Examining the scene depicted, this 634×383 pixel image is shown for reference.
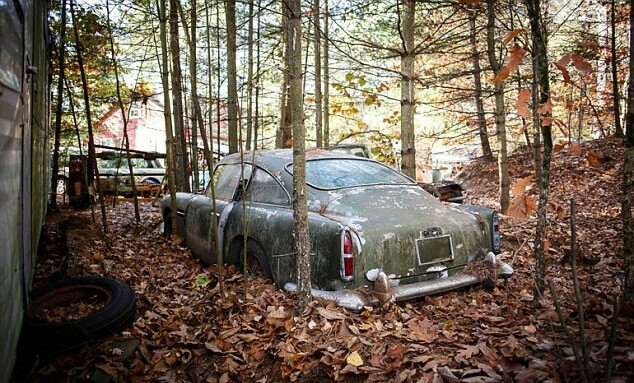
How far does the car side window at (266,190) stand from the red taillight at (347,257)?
1.00 m

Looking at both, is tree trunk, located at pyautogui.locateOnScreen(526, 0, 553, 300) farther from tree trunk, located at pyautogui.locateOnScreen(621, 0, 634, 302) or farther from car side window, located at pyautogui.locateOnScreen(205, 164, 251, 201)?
car side window, located at pyautogui.locateOnScreen(205, 164, 251, 201)

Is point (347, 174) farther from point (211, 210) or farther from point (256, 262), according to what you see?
point (211, 210)

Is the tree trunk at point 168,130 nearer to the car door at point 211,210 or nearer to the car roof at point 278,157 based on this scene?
the car door at point 211,210

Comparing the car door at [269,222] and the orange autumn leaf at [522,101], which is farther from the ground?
the orange autumn leaf at [522,101]

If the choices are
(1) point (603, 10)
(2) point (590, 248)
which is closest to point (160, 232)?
(2) point (590, 248)

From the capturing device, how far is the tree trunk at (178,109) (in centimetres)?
812

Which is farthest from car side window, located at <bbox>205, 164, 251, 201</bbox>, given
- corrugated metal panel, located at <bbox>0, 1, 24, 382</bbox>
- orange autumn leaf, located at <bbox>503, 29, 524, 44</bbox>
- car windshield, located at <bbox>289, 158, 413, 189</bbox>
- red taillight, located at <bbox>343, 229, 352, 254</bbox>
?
orange autumn leaf, located at <bbox>503, 29, 524, 44</bbox>

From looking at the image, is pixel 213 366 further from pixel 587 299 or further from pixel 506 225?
pixel 506 225

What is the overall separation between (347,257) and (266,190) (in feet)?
Answer: 5.11

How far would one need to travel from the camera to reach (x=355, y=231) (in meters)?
3.48

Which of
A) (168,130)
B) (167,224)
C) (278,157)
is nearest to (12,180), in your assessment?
(278,157)

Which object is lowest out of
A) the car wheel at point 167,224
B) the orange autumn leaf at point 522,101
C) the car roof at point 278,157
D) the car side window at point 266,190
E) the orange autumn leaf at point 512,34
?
the car wheel at point 167,224

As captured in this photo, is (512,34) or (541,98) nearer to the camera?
(512,34)

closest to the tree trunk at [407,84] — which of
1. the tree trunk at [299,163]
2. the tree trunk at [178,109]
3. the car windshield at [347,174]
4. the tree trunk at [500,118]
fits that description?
the car windshield at [347,174]
